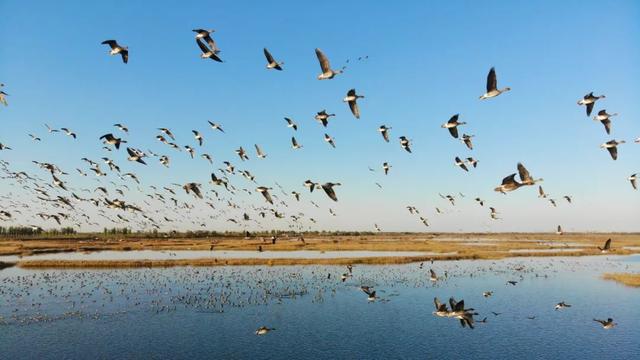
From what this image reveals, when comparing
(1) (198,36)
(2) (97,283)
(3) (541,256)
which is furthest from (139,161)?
(3) (541,256)

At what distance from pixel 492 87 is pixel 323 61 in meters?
6.14

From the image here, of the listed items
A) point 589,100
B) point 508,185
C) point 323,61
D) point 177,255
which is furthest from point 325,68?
point 177,255

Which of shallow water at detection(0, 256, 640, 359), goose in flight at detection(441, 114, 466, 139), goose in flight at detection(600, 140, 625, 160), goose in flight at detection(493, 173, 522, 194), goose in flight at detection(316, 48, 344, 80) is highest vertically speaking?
goose in flight at detection(316, 48, 344, 80)

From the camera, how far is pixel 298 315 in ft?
124

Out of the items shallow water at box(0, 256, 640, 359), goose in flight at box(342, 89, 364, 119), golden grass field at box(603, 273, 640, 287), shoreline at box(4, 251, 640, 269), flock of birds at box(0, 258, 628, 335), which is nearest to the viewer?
goose in flight at box(342, 89, 364, 119)

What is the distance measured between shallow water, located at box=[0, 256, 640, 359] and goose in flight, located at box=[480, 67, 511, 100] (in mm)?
17881

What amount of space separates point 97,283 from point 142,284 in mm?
5015

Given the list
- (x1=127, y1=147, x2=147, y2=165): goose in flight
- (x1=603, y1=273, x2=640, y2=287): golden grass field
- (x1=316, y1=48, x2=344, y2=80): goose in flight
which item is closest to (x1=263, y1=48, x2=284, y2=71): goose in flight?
(x1=316, y1=48, x2=344, y2=80): goose in flight

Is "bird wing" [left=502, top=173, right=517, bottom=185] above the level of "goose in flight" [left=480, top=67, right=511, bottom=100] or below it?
Answer: below

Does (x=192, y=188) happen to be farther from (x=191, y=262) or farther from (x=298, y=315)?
(x=191, y=262)

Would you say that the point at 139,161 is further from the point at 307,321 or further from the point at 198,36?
the point at 307,321

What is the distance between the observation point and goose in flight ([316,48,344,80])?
52.2 ft

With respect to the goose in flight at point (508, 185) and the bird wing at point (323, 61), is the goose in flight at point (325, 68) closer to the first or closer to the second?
the bird wing at point (323, 61)

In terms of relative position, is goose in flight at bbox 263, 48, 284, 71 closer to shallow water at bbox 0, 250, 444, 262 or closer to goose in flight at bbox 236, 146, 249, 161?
goose in flight at bbox 236, 146, 249, 161
